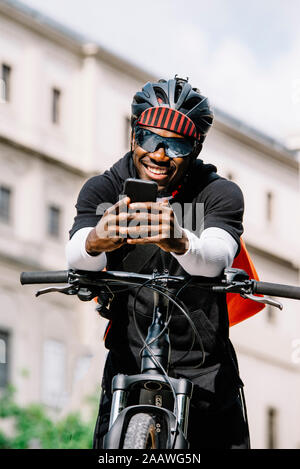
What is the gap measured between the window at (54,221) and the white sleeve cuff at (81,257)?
42776mm

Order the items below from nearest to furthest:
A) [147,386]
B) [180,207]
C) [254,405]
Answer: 1. [147,386]
2. [180,207]
3. [254,405]

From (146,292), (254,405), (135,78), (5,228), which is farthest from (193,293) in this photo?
(254,405)

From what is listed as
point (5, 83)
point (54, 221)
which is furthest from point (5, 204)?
point (5, 83)

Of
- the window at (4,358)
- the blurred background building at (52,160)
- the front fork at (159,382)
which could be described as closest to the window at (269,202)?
the blurred background building at (52,160)

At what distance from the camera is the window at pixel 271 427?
5512 cm

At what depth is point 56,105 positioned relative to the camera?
48.8 metres

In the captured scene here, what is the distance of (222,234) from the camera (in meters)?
4.93

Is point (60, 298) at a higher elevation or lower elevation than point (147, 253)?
higher

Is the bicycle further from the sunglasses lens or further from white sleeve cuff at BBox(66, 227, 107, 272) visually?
the sunglasses lens

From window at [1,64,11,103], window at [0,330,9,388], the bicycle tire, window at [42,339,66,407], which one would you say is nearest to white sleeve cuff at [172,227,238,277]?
the bicycle tire

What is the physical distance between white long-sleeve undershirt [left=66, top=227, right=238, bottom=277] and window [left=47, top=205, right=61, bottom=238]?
42.8 metres

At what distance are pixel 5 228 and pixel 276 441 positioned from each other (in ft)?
56.1

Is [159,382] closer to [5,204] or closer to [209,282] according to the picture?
[209,282]

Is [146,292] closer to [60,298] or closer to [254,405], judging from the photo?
[60,298]
